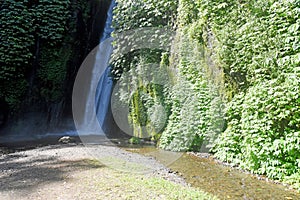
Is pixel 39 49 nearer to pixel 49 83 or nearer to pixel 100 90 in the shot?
pixel 49 83

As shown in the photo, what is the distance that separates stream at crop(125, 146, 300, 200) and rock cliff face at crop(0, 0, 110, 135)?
28.5 ft

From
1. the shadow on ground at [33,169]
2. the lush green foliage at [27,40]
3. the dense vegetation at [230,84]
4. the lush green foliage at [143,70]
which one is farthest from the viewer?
the lush green foliage at [27,40]

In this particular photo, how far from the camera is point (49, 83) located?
1438 cm

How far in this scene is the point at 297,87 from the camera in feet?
17.3

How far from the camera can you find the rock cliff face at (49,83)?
13695 millimetres

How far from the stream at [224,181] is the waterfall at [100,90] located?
6.55 metres

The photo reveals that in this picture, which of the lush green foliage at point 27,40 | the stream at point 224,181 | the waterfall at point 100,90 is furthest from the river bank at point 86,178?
the lush green foliage at point 27,40

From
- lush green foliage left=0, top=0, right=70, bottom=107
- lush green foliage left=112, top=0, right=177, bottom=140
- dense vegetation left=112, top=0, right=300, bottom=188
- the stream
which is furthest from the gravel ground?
lush green foliage left=0, top=0, right=70, bottom=107

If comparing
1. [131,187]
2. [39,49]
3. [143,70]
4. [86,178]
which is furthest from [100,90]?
[131,187]

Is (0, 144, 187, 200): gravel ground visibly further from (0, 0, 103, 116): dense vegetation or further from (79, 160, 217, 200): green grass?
(0, 0, 103, 116): dense vegetation

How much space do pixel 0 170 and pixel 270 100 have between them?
5.92 metres

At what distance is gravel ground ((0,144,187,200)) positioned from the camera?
4449 mm

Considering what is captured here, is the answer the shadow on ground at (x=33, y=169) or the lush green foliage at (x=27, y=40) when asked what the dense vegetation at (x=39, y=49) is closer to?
the lush green foliage at (x=27, y=40)

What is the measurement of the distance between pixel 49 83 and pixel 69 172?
32.1 ft
